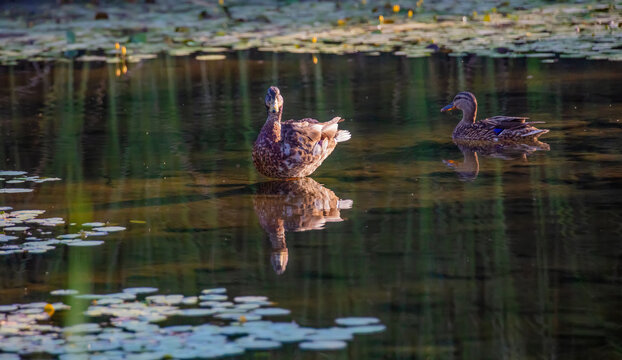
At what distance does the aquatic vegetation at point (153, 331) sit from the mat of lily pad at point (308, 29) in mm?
9612

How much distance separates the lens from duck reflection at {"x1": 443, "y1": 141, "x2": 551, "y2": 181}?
31.3 ft

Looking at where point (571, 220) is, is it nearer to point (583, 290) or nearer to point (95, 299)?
point (583, 290)

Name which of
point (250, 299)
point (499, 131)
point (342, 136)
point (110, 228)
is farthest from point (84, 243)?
point (499, 131)

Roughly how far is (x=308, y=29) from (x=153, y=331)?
46.7ft

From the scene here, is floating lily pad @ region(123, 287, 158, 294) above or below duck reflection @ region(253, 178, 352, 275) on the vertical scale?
below

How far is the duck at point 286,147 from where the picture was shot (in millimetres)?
9219

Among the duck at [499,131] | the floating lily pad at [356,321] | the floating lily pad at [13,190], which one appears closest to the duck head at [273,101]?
the floating lily pad at [13,190]

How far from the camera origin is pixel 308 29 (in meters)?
19.4

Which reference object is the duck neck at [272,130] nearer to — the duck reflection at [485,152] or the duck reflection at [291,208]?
the duck reflection at [291,208]

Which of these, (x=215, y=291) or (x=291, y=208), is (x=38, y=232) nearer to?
(x=291, y=208)

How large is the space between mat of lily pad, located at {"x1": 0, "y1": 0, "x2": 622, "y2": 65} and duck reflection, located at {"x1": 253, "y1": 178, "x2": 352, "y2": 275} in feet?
21.8

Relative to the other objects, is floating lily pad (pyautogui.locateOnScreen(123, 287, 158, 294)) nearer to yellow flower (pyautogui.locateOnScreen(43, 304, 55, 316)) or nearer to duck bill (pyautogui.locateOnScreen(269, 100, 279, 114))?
yellow flower (pyautogui.locateOnScreen(43, 304, 55, 316))

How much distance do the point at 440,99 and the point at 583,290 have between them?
23.0 ft

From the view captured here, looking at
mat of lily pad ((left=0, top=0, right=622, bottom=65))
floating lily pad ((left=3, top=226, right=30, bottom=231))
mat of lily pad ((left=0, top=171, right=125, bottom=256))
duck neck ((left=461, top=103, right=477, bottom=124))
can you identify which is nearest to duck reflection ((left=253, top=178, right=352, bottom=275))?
mat of lily pad ((left=0, top=171, right=125, bottom=256))
